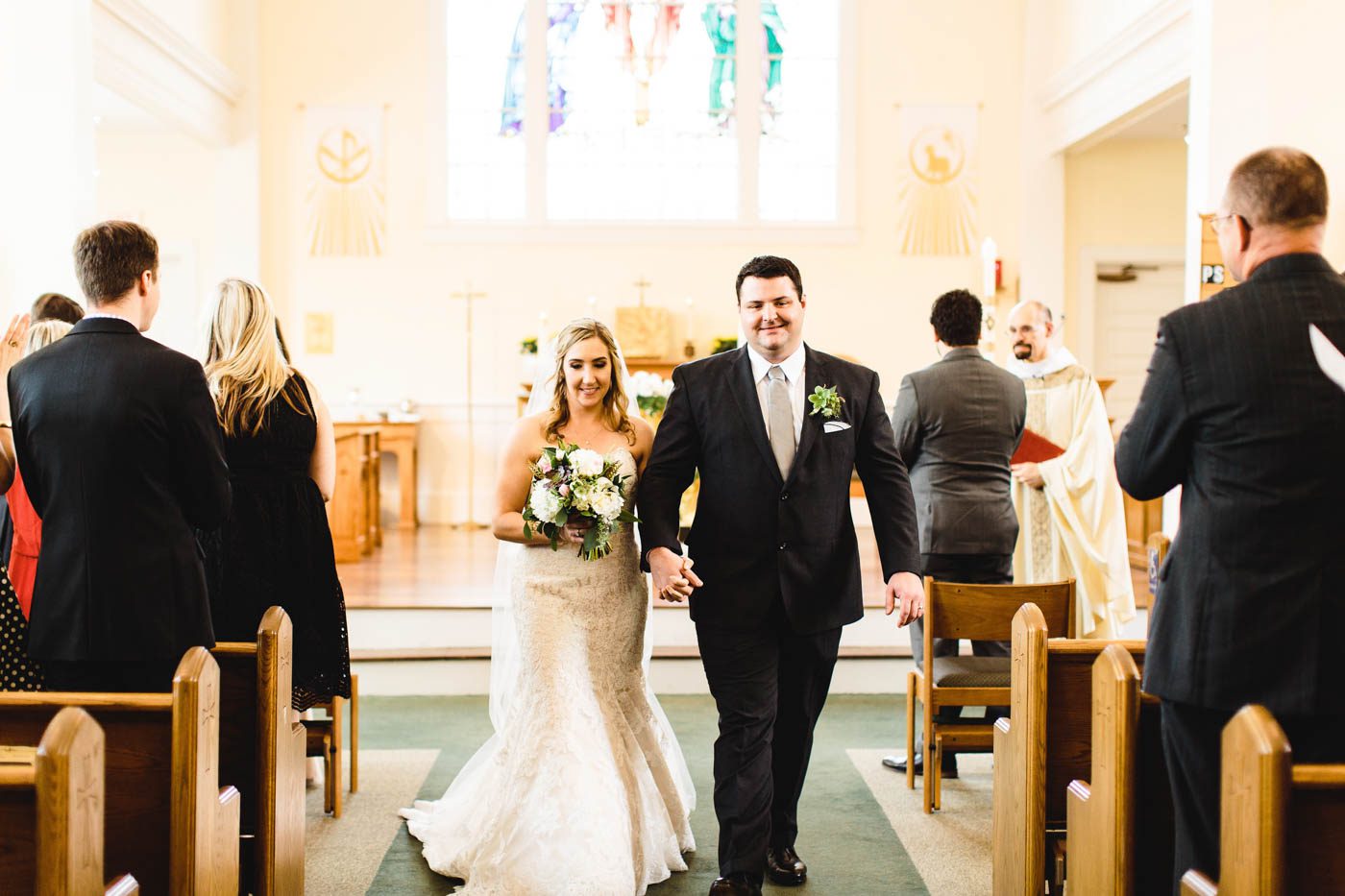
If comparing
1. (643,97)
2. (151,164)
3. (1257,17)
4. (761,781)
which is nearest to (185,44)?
(151,164)

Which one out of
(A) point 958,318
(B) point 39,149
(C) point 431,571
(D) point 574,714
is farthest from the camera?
(C) point 431,571

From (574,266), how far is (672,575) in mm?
8632

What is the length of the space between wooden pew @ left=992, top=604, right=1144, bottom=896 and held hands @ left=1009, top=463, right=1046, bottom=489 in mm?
2313

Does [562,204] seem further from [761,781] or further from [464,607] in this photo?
[761,781]

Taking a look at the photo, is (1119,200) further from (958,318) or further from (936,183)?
(958,318)

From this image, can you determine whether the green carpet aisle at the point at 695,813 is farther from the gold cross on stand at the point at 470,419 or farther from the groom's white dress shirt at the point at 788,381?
the gold cross on stand at the point at 470,419

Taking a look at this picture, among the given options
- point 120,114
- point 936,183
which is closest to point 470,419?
point 120,114

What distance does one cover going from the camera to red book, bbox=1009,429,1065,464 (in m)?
5.27

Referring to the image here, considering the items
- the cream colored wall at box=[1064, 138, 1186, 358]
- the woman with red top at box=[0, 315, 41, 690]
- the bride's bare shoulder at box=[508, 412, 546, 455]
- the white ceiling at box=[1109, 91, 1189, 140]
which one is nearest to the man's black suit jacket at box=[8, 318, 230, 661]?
→ the woman with red top at box=[0, 315, 41, 690]

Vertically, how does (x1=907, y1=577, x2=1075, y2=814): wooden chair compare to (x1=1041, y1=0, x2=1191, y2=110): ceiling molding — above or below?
below

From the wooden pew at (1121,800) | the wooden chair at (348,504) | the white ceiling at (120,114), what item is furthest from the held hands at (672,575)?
the white ceiling at (120,114)

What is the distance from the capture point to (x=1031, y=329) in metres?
5.41

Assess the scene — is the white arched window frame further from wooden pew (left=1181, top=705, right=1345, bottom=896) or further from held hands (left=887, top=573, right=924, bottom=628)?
wooden pew (left=1181, top=705, right=1345, bottom=896)

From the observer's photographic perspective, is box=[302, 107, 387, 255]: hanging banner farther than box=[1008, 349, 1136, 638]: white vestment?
Yes
